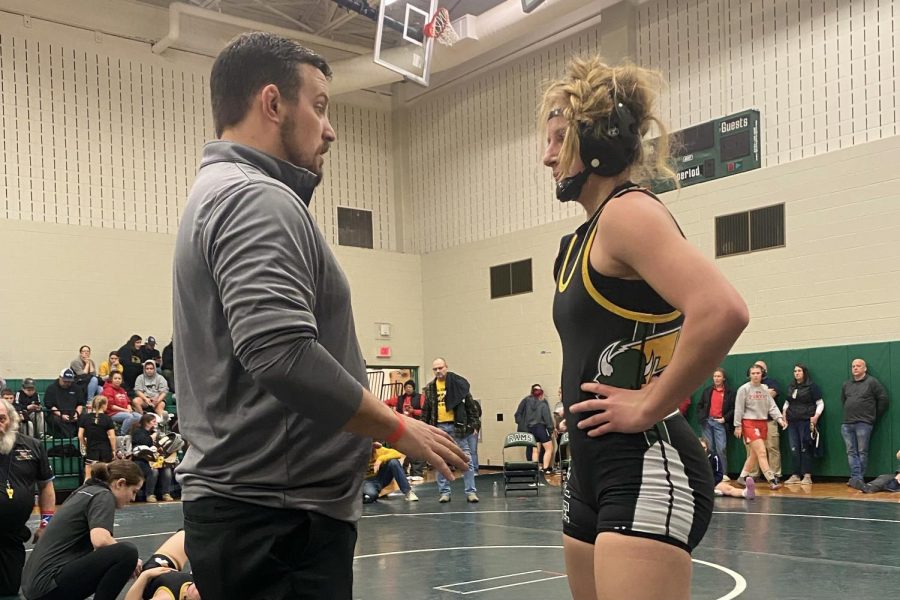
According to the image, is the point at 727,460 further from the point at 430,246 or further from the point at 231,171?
the point at 231,171

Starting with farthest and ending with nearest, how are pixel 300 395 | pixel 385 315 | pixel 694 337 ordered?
pixel 385 315 → pixel 694 337 → pixel 300 395

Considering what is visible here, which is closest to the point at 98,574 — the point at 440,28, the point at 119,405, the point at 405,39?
the point at 119,405

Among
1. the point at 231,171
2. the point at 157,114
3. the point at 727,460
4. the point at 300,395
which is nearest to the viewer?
the point at 300,395

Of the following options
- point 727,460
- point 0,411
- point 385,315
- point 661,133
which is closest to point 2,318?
point 385,315

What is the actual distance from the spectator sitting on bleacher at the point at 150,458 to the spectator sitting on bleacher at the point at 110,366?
217 cm

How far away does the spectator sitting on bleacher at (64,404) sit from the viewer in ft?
50.6

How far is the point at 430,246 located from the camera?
23281 millimetres

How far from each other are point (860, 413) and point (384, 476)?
7.09 m

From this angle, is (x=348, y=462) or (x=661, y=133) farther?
(x=661, y=133)

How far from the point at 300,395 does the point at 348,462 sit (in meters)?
0.31

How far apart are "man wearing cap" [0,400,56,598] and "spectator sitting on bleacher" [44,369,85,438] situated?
879cm

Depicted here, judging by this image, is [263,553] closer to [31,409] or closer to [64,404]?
[31,409]

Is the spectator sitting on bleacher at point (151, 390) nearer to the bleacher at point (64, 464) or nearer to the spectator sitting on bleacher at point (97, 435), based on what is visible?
the bleacher at point (64, 464)

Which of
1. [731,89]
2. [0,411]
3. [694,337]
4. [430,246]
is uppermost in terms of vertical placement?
[731,89]
